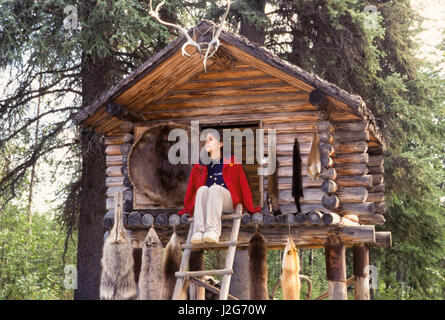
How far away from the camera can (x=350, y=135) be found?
11.4 meters

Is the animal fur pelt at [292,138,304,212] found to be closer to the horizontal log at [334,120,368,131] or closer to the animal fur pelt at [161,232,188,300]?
the horizontal log at [334,120,368,131]

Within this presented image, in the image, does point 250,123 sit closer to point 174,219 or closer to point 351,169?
point 351,169

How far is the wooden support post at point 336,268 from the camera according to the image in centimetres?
1051

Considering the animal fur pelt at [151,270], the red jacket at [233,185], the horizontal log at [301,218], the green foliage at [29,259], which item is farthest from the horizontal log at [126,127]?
the green foliage at [29,259]

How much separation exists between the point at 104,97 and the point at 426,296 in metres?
12.5

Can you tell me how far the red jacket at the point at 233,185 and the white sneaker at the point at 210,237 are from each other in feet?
3.12

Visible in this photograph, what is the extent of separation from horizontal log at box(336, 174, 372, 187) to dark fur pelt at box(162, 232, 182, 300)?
324cm

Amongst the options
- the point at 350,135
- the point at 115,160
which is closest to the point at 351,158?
the point at 350,135

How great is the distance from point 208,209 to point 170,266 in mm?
1177

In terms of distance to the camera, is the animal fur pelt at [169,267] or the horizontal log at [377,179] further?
the horizontal log at [377,179]

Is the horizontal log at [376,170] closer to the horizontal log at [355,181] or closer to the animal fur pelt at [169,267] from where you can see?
the horizontal log at [355,181]

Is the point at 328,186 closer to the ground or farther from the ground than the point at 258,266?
farther from the ground

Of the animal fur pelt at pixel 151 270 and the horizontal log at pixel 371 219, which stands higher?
the horizontal log at pixel 371 219
